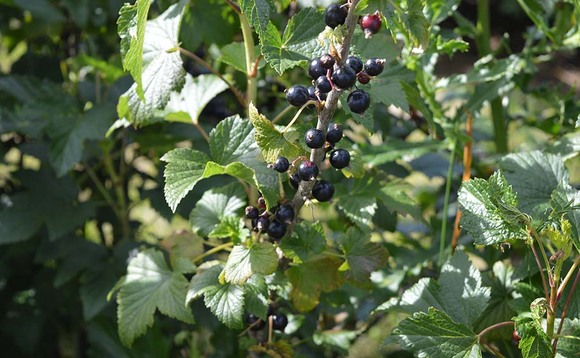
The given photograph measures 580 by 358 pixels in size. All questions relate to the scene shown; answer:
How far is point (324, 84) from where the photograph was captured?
104cm

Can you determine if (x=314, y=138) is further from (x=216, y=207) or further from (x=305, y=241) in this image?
(x=216, y=207)

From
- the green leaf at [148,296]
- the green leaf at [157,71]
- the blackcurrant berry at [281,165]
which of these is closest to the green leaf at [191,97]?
the green leaf at [157,71]

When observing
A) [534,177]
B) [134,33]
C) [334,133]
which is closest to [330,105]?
[334,133]

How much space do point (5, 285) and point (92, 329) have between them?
1.37 ft

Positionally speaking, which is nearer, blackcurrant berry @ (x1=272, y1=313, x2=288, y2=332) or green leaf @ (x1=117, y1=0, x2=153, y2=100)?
green leaf @ (x1=117, y1=0, x2=153, y2=100)

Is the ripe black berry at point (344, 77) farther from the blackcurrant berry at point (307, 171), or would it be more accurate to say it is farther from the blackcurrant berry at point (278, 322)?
the blackcurrant berry at point (278, 322)

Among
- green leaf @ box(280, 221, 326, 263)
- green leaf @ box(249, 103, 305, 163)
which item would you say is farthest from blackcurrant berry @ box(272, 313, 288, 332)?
green leaf @ box(249, 103, 305, 163)

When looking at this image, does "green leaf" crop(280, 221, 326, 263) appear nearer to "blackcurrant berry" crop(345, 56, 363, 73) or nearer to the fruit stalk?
the fruit stalk

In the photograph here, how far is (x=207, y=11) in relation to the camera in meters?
1.67

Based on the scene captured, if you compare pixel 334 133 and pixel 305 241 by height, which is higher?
pixel 334 133

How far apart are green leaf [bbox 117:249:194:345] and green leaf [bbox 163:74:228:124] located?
0.86 ft

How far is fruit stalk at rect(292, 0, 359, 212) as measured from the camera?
1.05m

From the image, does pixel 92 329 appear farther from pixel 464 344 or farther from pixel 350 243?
pixel 464 344

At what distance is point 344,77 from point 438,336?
0.38 metres
